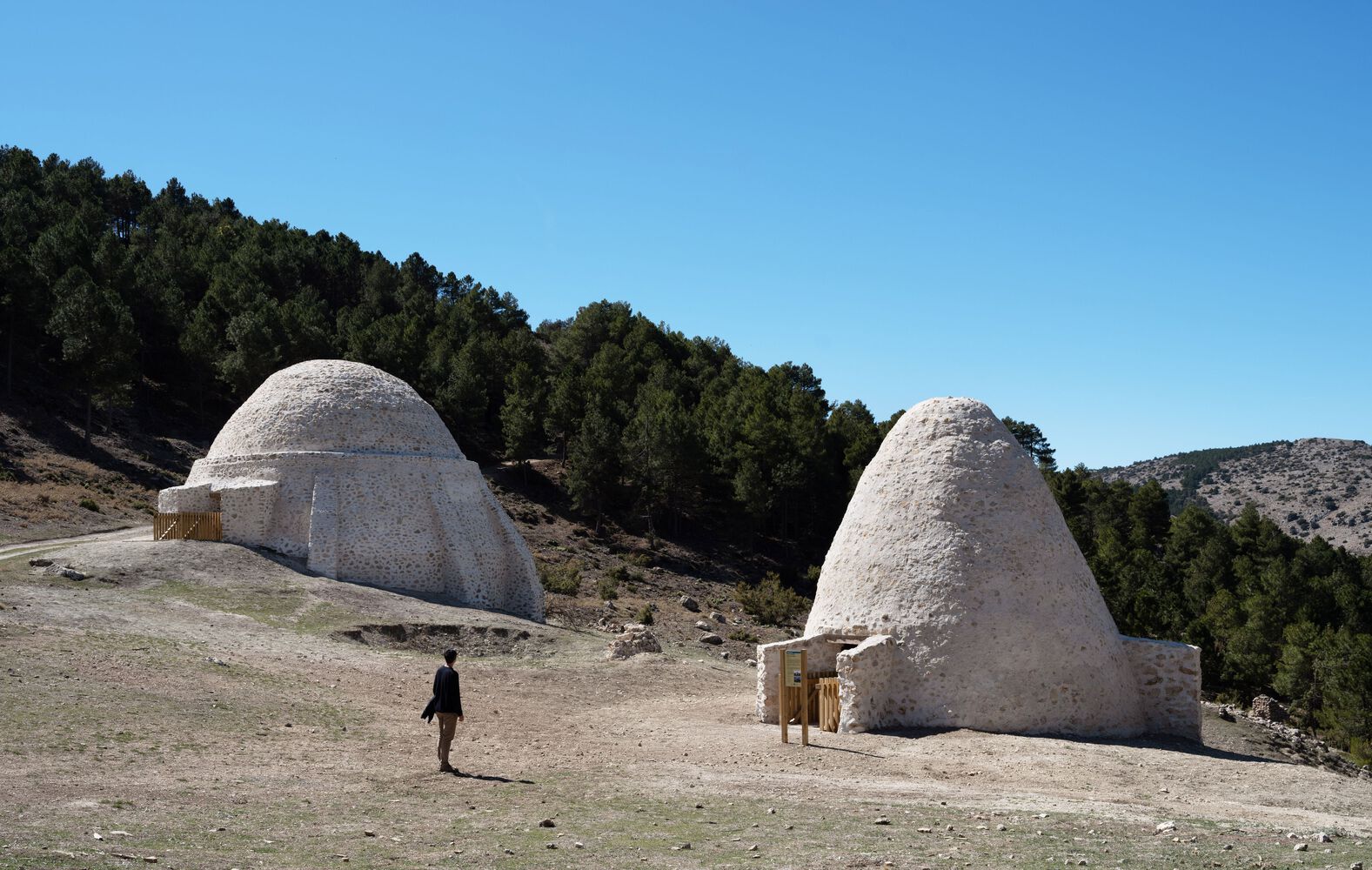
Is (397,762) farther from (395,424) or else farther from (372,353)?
(372,353)

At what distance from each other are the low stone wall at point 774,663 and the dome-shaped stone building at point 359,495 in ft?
38.6

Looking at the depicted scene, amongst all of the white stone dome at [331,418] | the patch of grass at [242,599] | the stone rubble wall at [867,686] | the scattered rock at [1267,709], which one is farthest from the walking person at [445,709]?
the scattered rock at [1267,709]

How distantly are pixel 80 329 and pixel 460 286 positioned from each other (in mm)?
41874

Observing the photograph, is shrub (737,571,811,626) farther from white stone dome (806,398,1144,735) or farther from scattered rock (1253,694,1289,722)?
white stone dome (806,398,1144,735)

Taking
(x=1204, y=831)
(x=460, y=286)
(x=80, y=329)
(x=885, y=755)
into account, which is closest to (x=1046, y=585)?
(x=885, y=755)

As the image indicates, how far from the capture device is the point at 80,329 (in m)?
45.1

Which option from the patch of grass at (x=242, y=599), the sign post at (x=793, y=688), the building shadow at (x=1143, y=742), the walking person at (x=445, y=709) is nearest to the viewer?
the walking person at (x=445, y=709)

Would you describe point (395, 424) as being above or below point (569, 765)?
above

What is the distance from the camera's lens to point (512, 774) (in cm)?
1195

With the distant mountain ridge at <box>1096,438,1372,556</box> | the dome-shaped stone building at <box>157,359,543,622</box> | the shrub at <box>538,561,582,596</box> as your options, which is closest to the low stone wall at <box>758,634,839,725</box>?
the dome-shaped stone building at <box>157,359,543,622</box>

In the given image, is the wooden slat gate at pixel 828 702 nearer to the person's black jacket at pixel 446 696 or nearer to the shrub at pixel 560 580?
the person's black jacket at pixel 446 696

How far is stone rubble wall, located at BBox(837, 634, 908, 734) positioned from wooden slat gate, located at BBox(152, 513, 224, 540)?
17572 millimetres

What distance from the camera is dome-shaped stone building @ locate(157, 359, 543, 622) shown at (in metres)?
26.7

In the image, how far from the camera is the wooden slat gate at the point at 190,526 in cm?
2722
